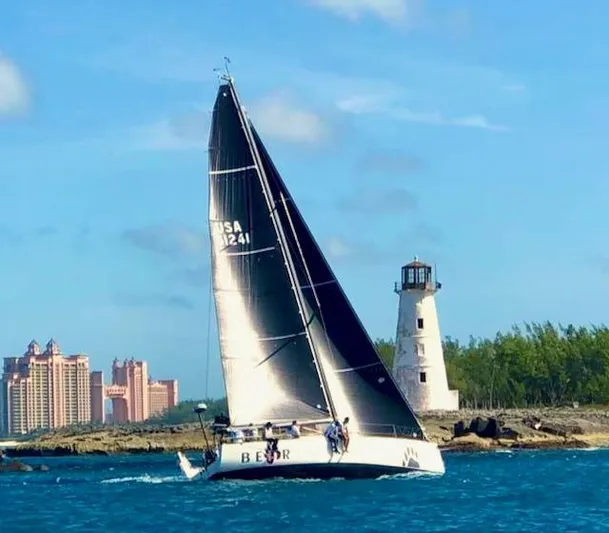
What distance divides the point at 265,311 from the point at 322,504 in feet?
24.8

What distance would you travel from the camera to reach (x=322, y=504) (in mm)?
36656

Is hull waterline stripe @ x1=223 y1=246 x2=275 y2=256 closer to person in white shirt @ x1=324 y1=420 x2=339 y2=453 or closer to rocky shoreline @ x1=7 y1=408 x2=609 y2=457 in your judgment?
person in white shirt @ x1=324 y1=420 x2=339 y2=453

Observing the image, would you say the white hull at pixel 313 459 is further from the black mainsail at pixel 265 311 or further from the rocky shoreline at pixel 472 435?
the rocky shoreline at pixel 472 435

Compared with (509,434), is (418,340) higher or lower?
higher

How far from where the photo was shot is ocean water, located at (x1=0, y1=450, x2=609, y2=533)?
33219 millimetres

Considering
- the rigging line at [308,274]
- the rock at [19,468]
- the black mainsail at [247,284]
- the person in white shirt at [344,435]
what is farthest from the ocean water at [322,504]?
the rock at [19,468]

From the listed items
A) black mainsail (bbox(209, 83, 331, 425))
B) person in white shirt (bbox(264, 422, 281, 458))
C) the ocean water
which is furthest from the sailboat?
the ocean water

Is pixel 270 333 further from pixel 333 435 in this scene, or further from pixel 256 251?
pixel 333 435

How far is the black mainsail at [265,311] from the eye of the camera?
139ft

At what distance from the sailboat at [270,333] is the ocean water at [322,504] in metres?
1.94

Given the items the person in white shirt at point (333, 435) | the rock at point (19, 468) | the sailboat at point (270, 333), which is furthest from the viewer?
the rock at point (19, 468)

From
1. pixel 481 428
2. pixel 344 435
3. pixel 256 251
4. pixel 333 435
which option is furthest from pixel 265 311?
pixel 481 428

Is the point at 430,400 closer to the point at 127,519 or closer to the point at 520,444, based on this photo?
the point at 520,444

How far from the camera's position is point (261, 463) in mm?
40281
